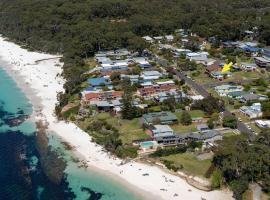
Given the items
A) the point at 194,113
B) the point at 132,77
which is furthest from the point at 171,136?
the point at 132,77

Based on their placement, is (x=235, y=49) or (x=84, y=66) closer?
(x=84, y=66)

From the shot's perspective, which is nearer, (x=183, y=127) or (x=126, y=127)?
(x=183, y=127)

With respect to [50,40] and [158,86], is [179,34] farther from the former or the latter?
[158,86]

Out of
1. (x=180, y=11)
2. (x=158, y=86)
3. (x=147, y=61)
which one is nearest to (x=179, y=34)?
(x=180, y=11)

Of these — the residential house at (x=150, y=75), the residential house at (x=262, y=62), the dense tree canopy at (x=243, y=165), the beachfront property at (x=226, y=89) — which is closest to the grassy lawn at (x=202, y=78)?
the beachfront property at (x=226, y=89)

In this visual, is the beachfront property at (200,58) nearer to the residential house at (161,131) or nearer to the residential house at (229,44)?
the residential house at (229,44)

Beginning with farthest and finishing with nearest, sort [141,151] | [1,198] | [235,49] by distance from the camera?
[235,49], [141,151], [1,198]

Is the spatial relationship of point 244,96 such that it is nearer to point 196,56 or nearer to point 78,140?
point 196,56
